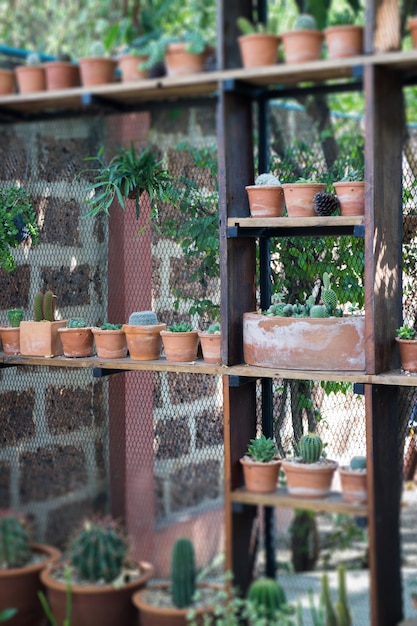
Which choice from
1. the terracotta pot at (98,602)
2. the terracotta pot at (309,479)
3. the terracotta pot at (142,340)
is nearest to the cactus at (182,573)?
the terracotta pot at (98,602)

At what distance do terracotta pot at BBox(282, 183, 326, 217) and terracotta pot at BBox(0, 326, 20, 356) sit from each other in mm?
1402

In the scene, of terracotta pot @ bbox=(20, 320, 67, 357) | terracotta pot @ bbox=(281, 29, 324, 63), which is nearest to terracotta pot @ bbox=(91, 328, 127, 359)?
terracotta pot @ bbox=(20, 320, 67, 357)

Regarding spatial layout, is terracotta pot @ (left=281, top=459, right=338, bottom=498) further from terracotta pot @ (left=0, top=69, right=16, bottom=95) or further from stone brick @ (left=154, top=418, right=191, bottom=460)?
terracotta pot @ (left=0, top=69, right=16, bottom=95)

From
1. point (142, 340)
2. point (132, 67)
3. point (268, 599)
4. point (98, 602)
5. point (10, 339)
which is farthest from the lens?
point (10, 339)

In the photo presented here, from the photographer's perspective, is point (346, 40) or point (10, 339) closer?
point (346, 40)

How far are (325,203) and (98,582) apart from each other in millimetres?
1756

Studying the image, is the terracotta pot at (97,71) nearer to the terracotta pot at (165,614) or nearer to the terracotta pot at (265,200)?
the terracotta pot at (265,200)

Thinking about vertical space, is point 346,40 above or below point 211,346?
above

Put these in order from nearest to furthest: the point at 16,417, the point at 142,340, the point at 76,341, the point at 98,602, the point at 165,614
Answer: the point at 165,614 < the point at 98,602 < the point at 142,340 < the point at 76,341 < the point at 16,417

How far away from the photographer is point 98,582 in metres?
3.82

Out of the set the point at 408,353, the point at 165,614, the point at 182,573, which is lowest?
the point at 165,614

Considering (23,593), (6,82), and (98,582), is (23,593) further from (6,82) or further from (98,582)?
(6,82)

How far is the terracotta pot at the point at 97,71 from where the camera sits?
399 centimetres

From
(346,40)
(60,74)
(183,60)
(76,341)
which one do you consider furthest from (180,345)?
(346,40)
